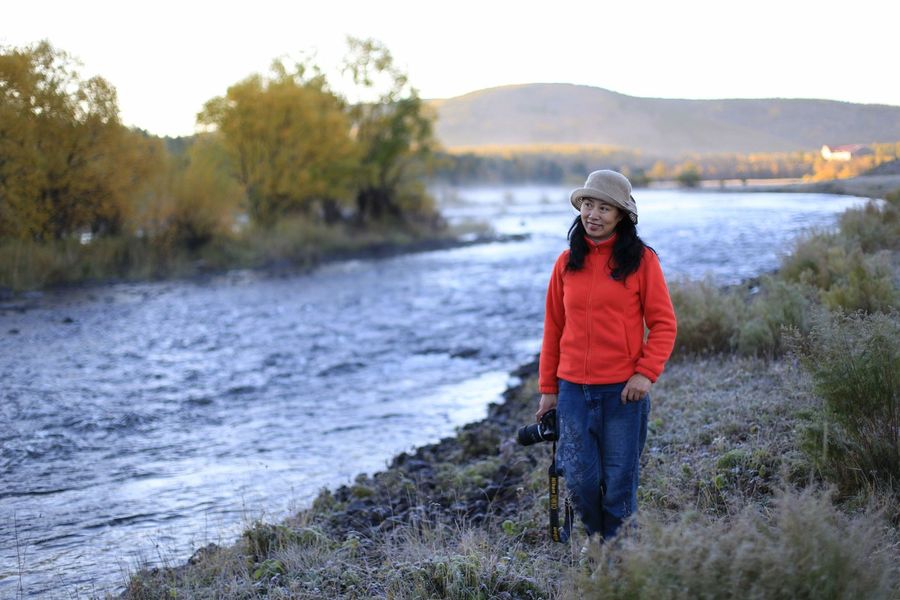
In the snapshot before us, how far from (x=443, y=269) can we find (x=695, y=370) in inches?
855

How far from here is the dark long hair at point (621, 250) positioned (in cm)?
Result: 409

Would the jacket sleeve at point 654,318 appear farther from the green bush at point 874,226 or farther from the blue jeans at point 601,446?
the green bush at point 874,226

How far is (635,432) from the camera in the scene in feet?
13.7

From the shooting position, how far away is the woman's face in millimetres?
4121

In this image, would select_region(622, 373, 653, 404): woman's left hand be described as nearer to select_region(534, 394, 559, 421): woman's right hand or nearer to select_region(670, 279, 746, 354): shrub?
select_region(534, 394, 559, 421): woman's right hand

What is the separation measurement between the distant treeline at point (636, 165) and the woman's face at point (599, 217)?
729 inches

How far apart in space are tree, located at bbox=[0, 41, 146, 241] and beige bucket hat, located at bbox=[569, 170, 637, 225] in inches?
897

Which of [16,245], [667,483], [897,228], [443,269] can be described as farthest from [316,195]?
[667,483]

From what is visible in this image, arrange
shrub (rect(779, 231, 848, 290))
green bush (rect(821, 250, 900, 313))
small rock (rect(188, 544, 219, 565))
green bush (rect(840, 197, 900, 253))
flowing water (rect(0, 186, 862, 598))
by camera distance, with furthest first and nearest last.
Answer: green bush (rect(840, 197, 900, 253))
shrub (rect(779, 231, 848, 290))
green bush (rect(821, 250, 900, 313))
flowing water (rect(0, 186, 862, 598))
small rock (rect(188, 544, 219, 565))

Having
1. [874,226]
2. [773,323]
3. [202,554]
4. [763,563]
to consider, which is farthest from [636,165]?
[763,563]

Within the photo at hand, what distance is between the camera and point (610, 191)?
409 centimetres

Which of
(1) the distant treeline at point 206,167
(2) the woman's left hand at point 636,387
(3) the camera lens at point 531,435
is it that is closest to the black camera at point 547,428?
(3) the camera lens at point 531,435

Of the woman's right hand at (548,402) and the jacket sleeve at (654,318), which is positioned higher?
the jacket sleeve at (654,318)

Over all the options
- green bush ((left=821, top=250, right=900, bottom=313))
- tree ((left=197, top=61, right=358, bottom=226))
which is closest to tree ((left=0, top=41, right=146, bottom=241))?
tree ((left=197, top=61, right=358, bottom=226))
